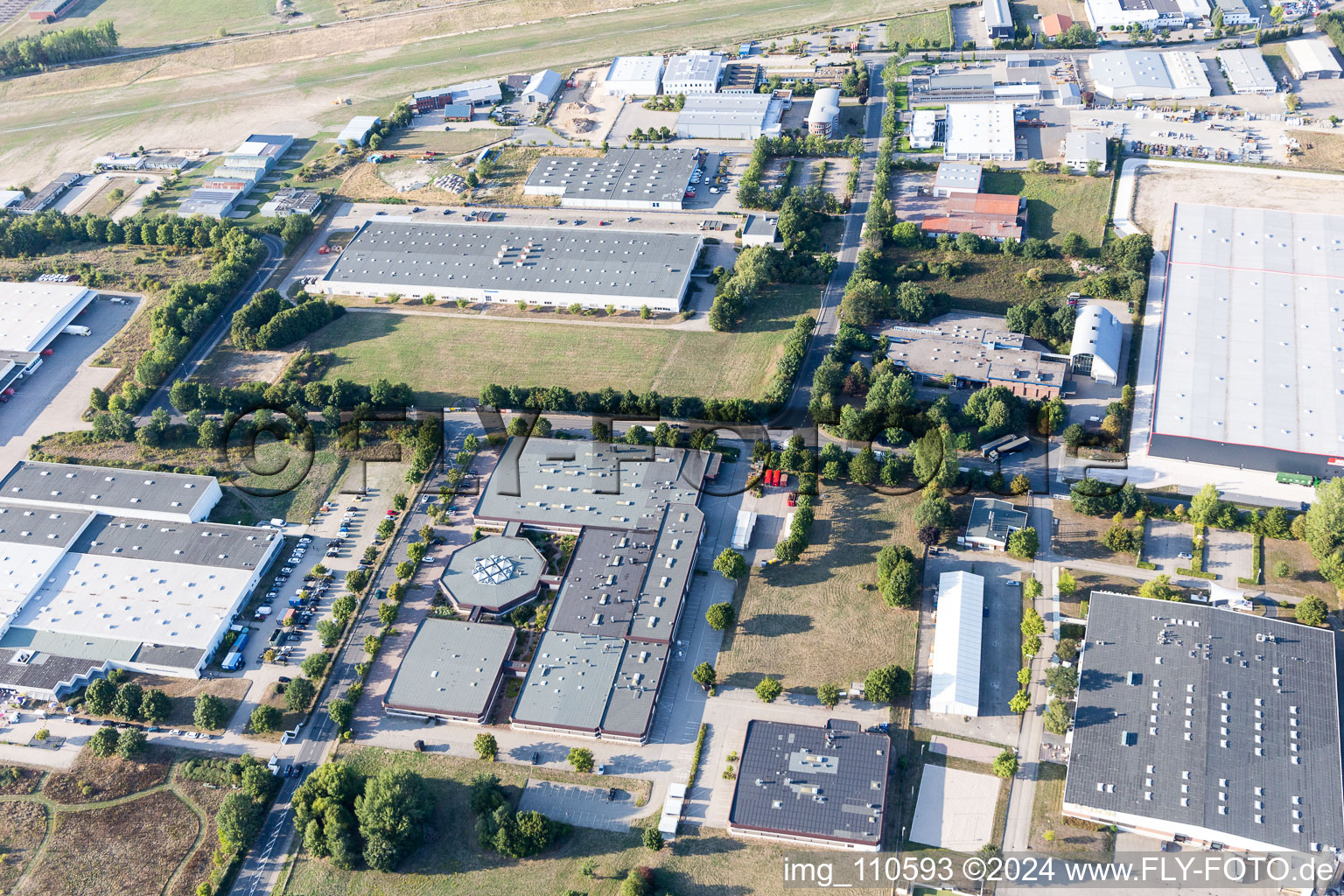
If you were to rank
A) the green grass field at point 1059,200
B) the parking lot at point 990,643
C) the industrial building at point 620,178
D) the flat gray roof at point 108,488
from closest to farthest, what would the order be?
the parking lot at point 990,643
the flat gray roof at point 108,488
the green grass field at point 1059,200
the industrial building at point 620,178

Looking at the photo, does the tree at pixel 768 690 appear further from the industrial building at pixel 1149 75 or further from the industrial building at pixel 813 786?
the industrial building at pixel 1149 75

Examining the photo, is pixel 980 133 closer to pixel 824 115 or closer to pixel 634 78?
pixel 824 115

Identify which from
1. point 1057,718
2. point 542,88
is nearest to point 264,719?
point 1057,718

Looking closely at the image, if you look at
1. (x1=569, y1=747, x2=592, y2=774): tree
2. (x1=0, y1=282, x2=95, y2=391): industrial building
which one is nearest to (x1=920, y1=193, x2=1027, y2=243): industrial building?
(x1=569, y1=747, x2=592, y2=774): tree

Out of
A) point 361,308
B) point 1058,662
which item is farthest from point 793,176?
point 1058,662

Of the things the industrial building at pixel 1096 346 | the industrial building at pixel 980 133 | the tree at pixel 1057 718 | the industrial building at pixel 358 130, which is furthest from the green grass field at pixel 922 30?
the tree at pixel 1057 718

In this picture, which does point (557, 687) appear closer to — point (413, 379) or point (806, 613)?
point (806, 613)

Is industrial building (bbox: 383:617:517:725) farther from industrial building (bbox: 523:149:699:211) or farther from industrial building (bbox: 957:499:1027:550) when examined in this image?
industrial building (bbox: 523:149:699:211)
